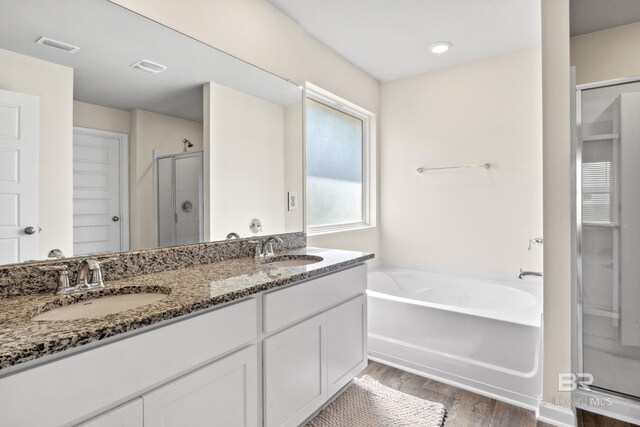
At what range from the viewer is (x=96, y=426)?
0.85 metres

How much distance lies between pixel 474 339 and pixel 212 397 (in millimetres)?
1650

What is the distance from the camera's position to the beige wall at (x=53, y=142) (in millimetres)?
1215

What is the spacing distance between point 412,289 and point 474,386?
1184mm

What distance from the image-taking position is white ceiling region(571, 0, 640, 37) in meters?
2.15

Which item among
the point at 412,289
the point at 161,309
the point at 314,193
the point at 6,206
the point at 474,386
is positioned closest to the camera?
the point at 161,309

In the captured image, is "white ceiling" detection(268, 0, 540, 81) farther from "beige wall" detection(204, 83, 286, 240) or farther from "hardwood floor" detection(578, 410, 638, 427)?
"hardwood floor" detection(578, 410, 638, 427)

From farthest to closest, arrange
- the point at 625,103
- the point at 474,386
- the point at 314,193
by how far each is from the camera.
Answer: the point at 314,193, the point at 474,386, the point at 625,103

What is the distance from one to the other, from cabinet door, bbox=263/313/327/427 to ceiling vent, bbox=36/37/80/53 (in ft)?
4.54

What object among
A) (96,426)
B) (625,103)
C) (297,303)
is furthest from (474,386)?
(96,426)

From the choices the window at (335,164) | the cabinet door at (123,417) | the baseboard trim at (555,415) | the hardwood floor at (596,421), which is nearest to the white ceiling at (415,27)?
the window at (335,164)

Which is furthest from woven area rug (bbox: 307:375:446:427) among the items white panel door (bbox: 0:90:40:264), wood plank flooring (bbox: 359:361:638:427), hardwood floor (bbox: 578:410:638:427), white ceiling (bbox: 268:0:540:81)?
white ceiling (bbox: 268:0:540:81)

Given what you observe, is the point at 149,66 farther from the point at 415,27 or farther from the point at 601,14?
the point at 601,14

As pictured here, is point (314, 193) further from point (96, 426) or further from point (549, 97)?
point (96, 426)

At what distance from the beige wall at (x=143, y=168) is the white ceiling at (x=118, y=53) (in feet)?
0.22
